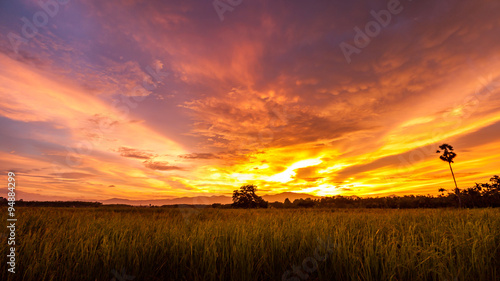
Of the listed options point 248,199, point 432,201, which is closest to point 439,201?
point 432,201

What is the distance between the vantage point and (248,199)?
52000 millimetres

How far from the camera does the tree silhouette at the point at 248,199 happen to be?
51656mm

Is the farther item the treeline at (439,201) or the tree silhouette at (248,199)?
the tree silhouette at (248,199)

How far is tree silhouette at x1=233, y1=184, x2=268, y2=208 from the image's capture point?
5166 cm

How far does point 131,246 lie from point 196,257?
0.98 metres

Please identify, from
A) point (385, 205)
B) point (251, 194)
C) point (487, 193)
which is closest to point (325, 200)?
point (385, 205)

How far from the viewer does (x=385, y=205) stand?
3922 cm

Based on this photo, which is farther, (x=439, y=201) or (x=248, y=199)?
(x=248, y=199)

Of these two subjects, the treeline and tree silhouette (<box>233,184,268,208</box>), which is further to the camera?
tree silhouette (<box>233,184,268,208</box>)

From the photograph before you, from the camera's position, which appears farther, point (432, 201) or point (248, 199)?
point (248, 199)

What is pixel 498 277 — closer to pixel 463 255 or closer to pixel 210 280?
pixel 463 255

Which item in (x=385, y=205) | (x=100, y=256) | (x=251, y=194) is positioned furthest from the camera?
(x=251, y=194)

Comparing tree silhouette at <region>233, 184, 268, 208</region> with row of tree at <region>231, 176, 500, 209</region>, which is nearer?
row of tree at <region>231, 176, 500, 209</region>

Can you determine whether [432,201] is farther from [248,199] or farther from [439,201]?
[248,199]
